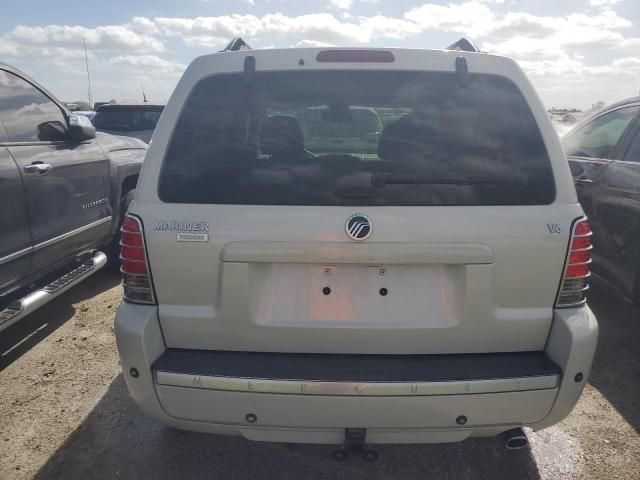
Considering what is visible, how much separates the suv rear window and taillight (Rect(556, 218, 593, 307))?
0.60 ft

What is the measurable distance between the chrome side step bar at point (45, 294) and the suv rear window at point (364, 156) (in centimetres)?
188

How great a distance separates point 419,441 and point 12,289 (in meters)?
2.85

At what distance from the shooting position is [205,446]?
2707 millimetres

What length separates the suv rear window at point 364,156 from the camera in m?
1.98

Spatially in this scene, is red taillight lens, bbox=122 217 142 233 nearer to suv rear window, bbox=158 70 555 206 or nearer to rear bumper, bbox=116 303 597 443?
suv rear window, bbox=158 70 555 206

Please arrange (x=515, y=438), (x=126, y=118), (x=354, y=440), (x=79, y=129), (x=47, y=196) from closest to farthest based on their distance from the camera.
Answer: (x=354, y=440) < (x=515, y=438) < (x=47, y=196) < (x=79, y=129) < (x=126, y=118)

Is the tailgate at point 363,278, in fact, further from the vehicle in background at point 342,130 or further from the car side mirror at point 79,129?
the car side mirror at point 79,129

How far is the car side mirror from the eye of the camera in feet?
13.5

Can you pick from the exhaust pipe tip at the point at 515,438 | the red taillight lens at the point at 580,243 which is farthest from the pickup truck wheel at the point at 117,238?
the red taillight lens at the point at 580,243

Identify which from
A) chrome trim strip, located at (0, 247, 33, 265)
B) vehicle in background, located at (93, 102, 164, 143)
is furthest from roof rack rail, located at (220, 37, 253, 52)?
vehicle in background, located at (93, 102, 164, 143)

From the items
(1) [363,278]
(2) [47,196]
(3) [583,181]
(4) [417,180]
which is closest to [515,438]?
(1) [363,278]

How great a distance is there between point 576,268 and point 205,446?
2.07 metres

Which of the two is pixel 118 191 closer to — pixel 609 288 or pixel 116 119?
pixel 609 288

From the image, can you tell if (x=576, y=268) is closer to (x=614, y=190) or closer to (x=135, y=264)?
(x=135, y=264)
